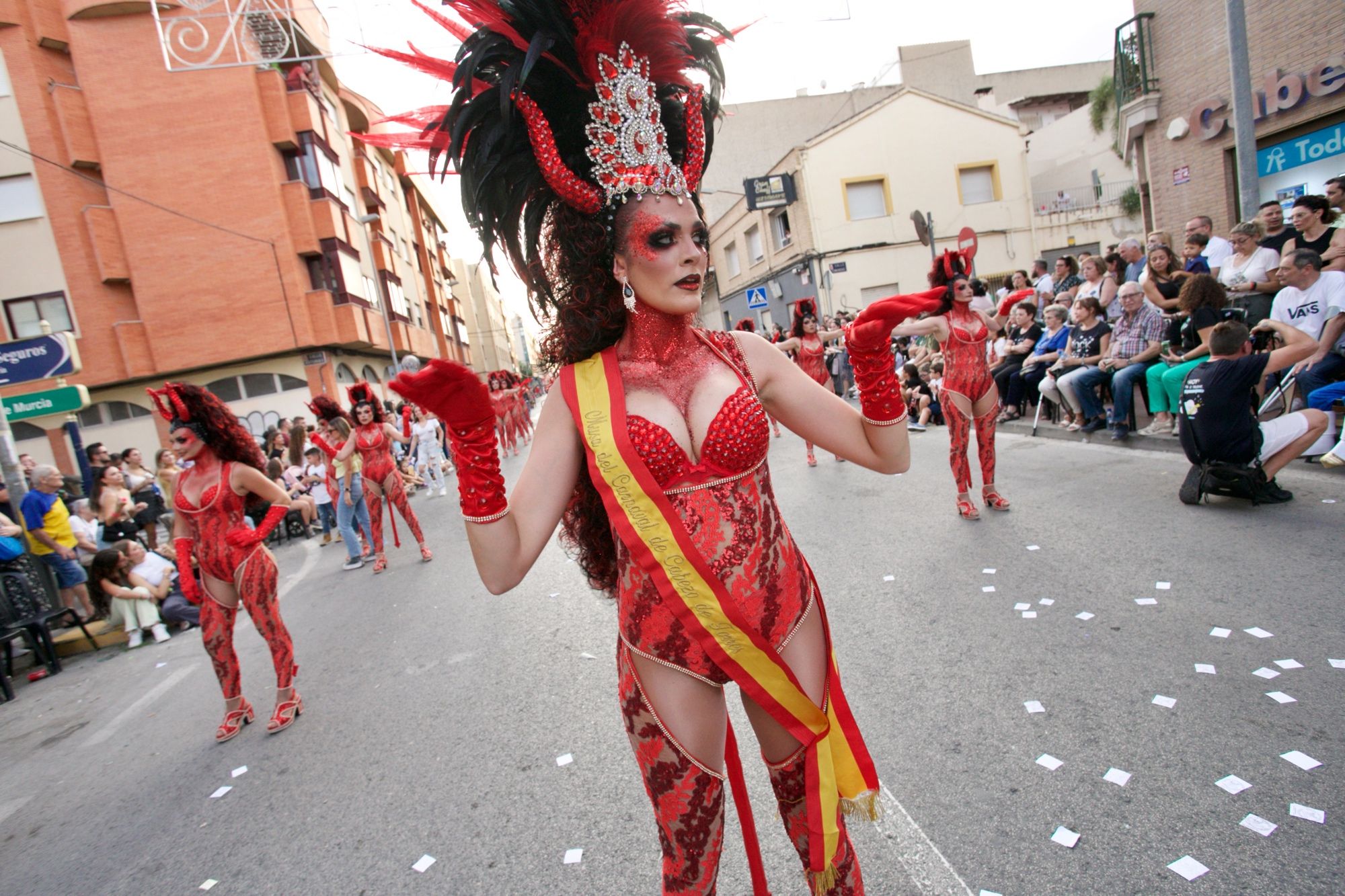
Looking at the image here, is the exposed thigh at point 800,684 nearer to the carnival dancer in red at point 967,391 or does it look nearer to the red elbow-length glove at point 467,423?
the red elbow-length glove at point 467,423

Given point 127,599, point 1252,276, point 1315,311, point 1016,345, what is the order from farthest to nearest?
point 1016,345, point 127,599, point 1252,276, point 1315,311

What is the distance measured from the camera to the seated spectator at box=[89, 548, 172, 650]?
282 inches

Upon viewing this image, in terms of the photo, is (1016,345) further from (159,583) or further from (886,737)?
(159,583)

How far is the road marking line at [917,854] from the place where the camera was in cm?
213

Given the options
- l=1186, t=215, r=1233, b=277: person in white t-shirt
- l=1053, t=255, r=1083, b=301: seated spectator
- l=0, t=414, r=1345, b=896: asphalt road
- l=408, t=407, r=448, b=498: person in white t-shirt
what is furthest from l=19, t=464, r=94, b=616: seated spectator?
l=1186, t=215, r=1233, b=277: person in white t-shirt

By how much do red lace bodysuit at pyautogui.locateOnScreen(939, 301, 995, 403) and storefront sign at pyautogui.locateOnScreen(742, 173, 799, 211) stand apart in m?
20.2

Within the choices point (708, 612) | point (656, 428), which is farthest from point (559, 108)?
point (708, 612)

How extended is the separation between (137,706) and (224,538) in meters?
2.19

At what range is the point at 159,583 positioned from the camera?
24.8 feet

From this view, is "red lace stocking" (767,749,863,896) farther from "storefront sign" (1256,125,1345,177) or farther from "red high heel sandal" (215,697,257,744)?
"storefront sign" (1256,125,1345,177)

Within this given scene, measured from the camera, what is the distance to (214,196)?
2091cm

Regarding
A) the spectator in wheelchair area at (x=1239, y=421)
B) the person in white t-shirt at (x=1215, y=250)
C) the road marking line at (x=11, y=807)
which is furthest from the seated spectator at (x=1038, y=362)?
the road marking line at (x=11, y=807)

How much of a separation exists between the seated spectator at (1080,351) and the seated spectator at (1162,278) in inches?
23.8

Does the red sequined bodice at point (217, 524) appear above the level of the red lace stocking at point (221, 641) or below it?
above
